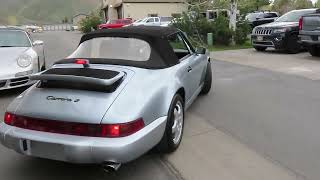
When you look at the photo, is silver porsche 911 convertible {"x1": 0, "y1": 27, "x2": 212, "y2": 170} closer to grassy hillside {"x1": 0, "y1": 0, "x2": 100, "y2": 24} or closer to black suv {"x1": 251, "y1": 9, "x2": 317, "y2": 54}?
black suv {"x1": 251, "y1": 9, "x2": 317, "y2": 54}

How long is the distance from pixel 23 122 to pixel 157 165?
146 centimetres

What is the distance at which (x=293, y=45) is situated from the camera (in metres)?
13.6

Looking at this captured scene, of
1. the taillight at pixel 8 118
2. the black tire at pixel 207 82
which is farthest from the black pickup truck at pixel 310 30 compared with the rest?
the taillight at pixel 8 118

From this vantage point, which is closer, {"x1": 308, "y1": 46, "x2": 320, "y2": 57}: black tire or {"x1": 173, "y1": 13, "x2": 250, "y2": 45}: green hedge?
{"x1": 308, "y1": 46, "x2": 320, "y2": 57}: black tire

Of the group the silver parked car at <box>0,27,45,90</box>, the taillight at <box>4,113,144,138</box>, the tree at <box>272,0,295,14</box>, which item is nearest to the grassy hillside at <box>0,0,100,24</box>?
the tree at <box>272,0,295,14</box>

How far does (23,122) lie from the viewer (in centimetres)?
373

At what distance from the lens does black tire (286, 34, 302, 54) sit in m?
13.5

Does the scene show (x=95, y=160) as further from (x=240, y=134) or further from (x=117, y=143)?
(x=240, y=134)

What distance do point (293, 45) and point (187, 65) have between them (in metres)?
9.45

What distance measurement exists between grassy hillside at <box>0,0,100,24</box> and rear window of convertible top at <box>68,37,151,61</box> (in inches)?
5080

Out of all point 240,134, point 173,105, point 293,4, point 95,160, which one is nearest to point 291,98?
point 240,134

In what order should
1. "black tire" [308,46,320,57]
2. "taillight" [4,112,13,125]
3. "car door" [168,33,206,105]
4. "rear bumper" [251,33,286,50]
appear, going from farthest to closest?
"rear bumper" [251,33,286,50] → "black tire" [308,46,320,57] → "car door" [168,33,206,105] → "taillight" [4,112,13,125]

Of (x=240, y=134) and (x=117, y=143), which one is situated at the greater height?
(x=117, y=143)

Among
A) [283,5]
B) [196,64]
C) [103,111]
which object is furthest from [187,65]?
[283,5]
